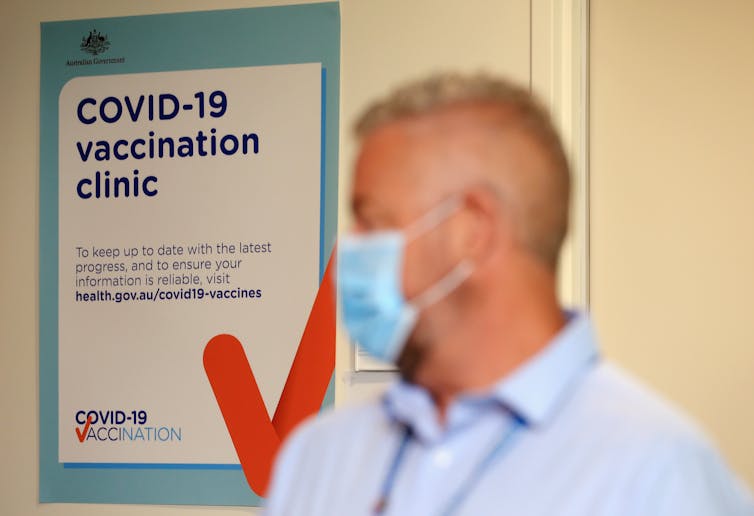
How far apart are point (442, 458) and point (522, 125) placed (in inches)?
14.5

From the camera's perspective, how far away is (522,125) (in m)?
1.21

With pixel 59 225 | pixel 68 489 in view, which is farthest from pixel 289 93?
pixel 68 489

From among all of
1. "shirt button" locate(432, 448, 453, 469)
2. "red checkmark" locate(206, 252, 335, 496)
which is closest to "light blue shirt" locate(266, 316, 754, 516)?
"shirt button" locate(432, 448, 453, 469)

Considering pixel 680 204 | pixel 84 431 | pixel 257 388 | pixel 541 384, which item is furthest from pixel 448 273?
pixel 84 431

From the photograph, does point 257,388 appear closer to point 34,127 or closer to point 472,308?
point 34,127

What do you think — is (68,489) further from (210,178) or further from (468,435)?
(468,435)

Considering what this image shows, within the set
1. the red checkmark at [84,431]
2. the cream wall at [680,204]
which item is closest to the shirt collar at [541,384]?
the cream wall at [680,204]

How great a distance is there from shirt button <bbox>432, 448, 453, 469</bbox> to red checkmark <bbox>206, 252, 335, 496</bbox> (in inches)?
67.3

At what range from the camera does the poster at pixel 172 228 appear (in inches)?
116

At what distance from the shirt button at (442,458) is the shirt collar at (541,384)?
23mm

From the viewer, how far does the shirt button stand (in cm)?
119

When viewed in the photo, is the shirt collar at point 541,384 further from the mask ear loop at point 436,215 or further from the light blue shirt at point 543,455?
the mask ear loop at point 436,215

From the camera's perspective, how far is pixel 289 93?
117 inches

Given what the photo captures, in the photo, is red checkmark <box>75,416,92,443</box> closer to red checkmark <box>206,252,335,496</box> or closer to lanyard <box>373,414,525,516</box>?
red checkmark <box>206,252,335,496</box>
